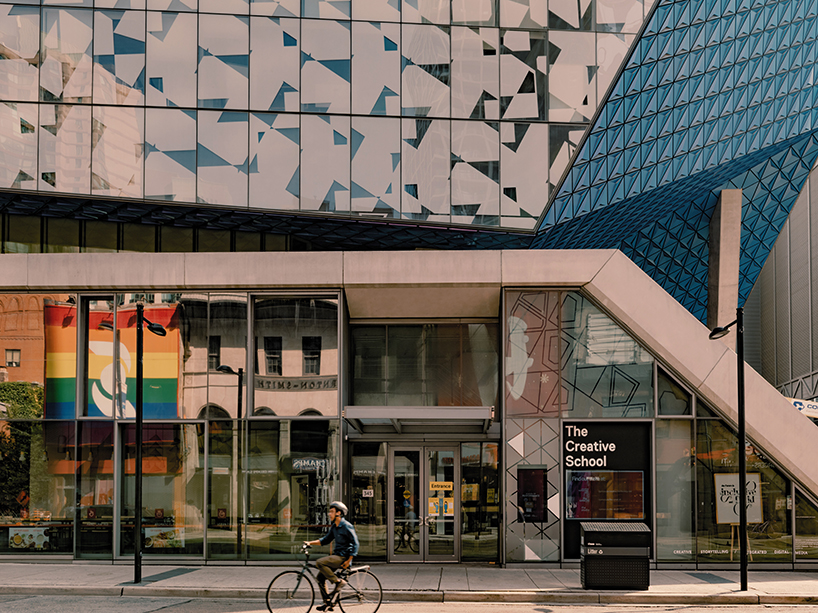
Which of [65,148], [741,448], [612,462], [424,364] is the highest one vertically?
[65,148]

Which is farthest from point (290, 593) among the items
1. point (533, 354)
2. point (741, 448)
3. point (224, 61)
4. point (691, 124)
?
point (691, 124)

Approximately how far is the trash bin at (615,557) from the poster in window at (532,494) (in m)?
3.06

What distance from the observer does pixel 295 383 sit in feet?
58.5

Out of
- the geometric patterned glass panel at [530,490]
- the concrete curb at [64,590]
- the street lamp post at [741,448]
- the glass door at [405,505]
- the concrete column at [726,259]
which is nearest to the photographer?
the concrete curb at [64,590]

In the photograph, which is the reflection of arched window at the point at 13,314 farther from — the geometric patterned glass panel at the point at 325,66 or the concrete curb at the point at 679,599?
the concrete curb at the point at 679,599

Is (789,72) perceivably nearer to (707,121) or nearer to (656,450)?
(707,121)

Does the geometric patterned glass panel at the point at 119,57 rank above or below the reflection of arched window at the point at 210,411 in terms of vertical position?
above

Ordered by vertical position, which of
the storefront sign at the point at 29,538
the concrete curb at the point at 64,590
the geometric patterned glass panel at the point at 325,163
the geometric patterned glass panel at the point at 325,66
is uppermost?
the geometric patterned glass panel at the point at 325,66

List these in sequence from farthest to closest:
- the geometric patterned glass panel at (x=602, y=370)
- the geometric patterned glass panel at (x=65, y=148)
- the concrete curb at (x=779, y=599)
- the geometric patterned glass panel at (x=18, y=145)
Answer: the geometric patterned glass panel at (x=65, y=148) < the geometric patterned glass panel at (x=18, y=145) < the geometric patterned glass panel at (x=602, y=370) < the concrete curb at (x=779, y=599)

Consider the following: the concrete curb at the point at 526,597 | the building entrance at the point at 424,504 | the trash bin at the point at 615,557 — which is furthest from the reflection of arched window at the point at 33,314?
the trash bin at the point at 615,557

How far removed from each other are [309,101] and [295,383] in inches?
417

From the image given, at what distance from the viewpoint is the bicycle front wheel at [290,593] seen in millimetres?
11602

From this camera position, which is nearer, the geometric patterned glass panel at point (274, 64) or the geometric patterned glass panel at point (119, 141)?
the geometric patterned glass panel at point (119, 141)

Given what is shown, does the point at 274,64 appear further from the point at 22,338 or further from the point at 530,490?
the point at 530,490
